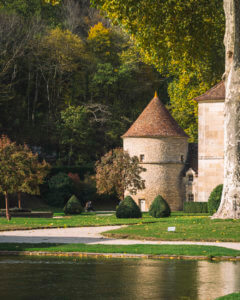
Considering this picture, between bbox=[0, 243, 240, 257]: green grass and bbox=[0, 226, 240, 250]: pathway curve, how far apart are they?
1.25 meters

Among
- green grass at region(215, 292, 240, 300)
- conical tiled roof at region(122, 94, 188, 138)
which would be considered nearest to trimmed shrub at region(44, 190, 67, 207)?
conical tiled roof at region(122, 94, 188, 138)

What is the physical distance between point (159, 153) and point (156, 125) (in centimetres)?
248

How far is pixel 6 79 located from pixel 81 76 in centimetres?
820

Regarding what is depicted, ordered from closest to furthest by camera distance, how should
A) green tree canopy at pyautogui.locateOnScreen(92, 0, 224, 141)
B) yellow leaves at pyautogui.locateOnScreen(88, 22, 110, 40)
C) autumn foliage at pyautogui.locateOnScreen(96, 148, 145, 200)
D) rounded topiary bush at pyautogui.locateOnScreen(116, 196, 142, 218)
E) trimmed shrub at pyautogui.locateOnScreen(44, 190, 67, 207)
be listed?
green tree canopy at pyautogui.locateOnScreen(92, 0, 224, 141) → rounded topiary bush at pyautogui.locateOnScreen(116, 196, 142, 218) → autumn foliage at pyautogui.locateOnScreen(96, 148, 145, 200) → trimmed shrub at pyautogui.locateOnScreen(44, 190, 67, 207) → yellow leaves at pyautogui.locateOnScreen(88, 22, 110, 40)

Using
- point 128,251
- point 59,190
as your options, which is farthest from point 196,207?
point 128,251

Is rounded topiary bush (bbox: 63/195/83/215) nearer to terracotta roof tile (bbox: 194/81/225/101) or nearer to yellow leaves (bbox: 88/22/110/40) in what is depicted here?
terracotta roof tile (bbox: 194/81/225/101)

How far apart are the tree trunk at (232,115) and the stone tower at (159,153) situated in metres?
27.3

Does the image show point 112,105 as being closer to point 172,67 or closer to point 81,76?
point 81,76

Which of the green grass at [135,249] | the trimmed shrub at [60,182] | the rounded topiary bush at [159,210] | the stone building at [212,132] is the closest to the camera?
the green grass at [135,249]

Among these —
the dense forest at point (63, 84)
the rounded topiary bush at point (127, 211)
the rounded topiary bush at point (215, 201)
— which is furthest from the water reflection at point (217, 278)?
the dense forest at point (63, 84)

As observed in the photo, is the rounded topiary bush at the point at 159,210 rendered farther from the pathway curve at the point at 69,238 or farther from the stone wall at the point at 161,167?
the stone wall at the point at 161,167

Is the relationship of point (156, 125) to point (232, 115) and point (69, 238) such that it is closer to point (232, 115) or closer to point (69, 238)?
point (232, 115)

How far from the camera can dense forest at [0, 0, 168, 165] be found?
6469 cm

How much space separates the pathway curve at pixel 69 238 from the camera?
22.2m
